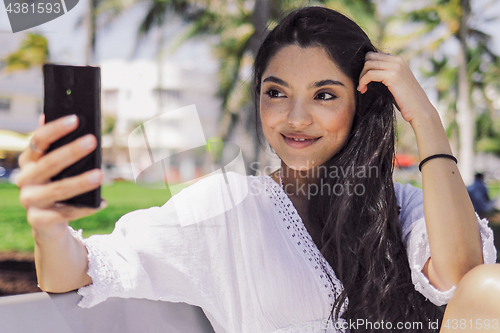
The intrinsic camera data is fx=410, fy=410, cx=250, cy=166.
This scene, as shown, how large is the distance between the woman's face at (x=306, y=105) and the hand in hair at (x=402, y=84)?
11 cm

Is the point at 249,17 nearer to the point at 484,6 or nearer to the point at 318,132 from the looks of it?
the point at 484,6

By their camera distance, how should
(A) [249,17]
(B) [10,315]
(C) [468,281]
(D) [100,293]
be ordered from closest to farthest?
(D) [100,293], (C) [468,281], (B) [10,315], (A) [249,17]

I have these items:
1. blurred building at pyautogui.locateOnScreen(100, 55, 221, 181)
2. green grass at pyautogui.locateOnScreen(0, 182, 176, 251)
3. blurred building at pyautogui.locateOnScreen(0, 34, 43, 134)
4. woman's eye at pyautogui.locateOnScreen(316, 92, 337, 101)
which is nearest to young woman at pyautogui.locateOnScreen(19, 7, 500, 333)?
woman's eye at pyautogui.locateOnScreen(316, 92, 337, 101)

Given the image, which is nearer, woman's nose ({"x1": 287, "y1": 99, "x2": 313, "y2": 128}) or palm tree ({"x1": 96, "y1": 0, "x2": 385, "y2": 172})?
woman's nose ({"x1": 287, "y1": 99, "x2": 313, "y2": 128})

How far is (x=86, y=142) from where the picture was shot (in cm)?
71

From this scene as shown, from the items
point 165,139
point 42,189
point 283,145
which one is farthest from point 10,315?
point 283,145

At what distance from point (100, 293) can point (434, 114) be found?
1.07m

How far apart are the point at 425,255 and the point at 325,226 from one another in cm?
33

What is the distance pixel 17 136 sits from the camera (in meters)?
1.37

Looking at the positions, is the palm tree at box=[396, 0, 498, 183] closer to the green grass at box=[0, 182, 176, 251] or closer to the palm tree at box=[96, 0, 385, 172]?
the palm tree at box=[96, 0, 385, 172]

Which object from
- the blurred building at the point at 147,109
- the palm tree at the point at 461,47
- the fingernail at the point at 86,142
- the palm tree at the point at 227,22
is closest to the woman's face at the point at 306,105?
the blurred building at the point at 147,109

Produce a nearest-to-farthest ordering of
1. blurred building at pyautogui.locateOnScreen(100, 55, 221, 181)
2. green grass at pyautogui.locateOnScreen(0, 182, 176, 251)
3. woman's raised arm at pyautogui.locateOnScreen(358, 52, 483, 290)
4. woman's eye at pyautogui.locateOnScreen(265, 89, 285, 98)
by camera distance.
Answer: woman's raised arm at pyautogui.locateOnScreen(358, 52, 483, 290)
woman's eye at pyautogui.locateOnScreen(265, 89, 285, 98)
blurred building at pyautogui.locateOnScreen(100, 55, 221, 181)
green grass at pyautogui.locateOnScreen(0, 182, 176, 251)

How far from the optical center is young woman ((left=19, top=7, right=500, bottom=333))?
116cm

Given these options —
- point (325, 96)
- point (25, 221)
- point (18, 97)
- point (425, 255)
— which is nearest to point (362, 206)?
point (425, 255)
